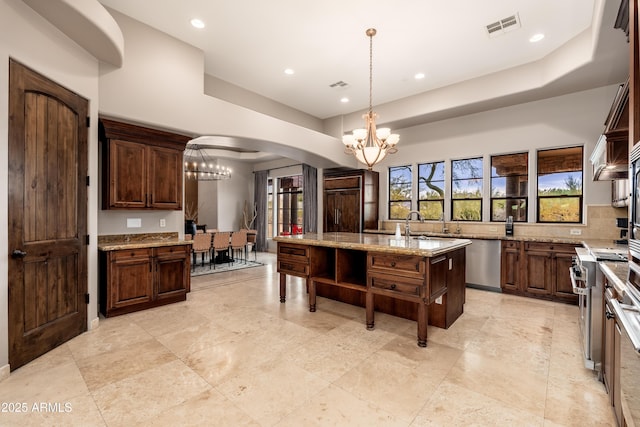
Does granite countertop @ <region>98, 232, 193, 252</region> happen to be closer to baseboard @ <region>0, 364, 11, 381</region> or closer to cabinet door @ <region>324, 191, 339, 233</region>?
baseboard @ <region>0, 364, 11, 381</region>

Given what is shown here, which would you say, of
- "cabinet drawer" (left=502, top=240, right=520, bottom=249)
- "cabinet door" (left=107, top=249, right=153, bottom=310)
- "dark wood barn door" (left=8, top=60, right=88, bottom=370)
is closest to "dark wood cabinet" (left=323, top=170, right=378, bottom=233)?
"cabinet drawer" (left=502, top=240, right=520, bottom=249)

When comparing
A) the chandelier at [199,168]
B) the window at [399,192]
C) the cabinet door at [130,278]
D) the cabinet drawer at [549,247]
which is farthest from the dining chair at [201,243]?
the cabinet drawer at [549,247]

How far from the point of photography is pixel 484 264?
498 centimetres

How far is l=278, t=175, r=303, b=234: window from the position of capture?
31.0 ft

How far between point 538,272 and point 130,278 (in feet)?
18.9

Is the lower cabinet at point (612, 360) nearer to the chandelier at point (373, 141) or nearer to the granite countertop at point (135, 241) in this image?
the chandelier at point (373, 141)

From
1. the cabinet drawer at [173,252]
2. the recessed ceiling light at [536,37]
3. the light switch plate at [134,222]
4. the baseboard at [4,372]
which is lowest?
the baseboard at [4,372]

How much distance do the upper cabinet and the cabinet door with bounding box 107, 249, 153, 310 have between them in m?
0.63

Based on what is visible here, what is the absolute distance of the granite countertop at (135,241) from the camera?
3547 mm

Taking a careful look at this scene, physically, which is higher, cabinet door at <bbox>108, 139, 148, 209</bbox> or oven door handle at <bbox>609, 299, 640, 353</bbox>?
cabinet door at <bbox>108, 139, 148, 209</bbox>

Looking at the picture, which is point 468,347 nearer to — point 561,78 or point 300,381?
point 300,381

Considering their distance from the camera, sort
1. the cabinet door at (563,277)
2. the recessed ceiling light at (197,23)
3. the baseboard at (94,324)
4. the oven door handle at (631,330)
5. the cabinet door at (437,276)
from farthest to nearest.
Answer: the cabinet door at (563,277), the recessed ceiling light at (197,23), the baseboard at (94,324), the cabinet door at (437,276), the oven door handle at (631,330)

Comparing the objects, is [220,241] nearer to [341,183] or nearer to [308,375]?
[341,183]

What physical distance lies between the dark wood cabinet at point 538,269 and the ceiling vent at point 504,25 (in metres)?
3.04
